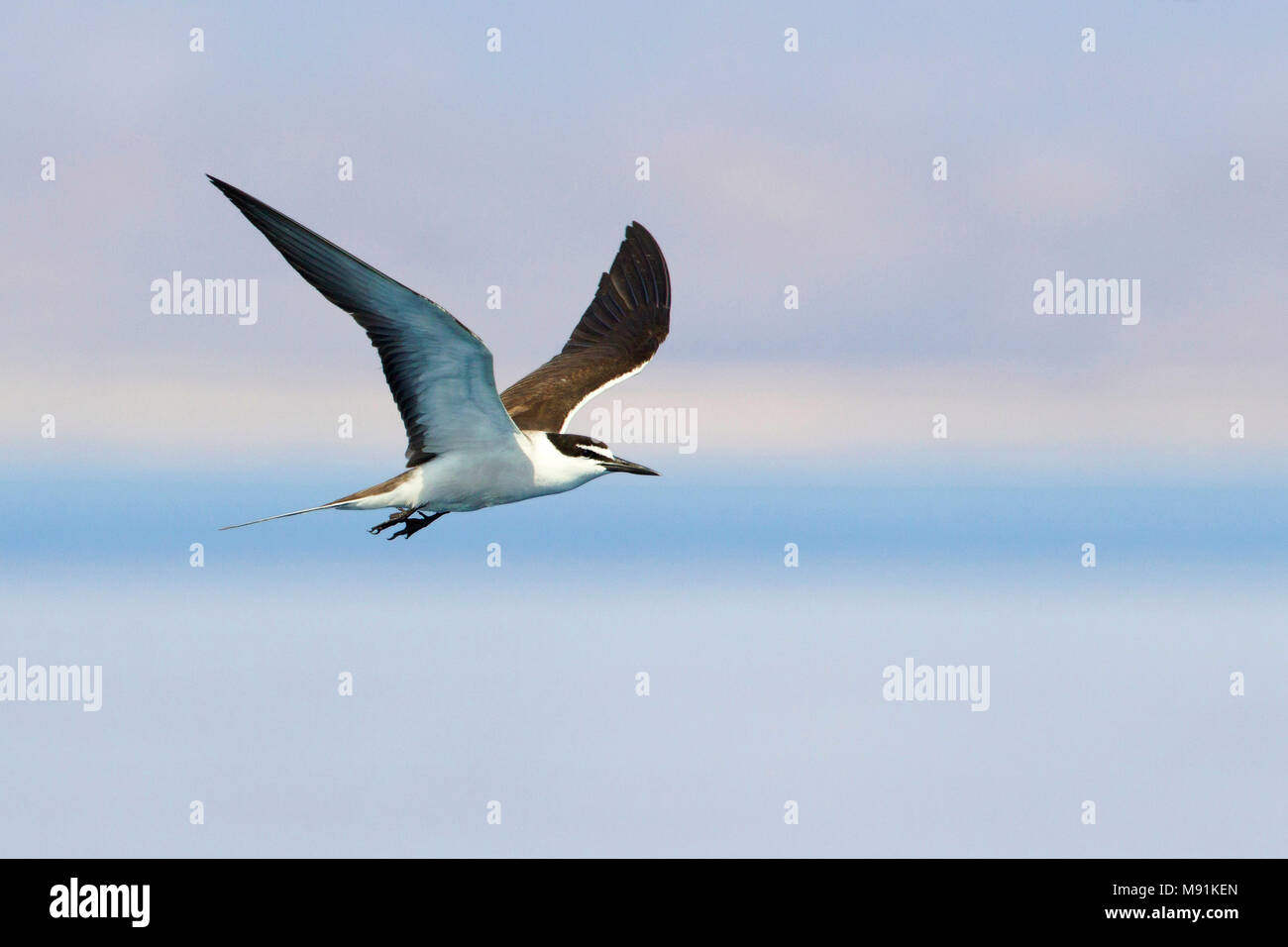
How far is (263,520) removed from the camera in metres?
11.0

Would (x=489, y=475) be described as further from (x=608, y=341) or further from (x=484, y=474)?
(x=608, y=341)

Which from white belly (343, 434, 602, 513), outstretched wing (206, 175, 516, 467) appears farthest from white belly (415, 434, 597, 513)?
outstretched wing (206, 175, 516, 467)

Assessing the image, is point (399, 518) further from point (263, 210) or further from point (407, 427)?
point (263, 210)

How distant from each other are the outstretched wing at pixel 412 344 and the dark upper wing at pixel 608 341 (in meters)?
1.91

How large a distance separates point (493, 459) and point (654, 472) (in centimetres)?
163

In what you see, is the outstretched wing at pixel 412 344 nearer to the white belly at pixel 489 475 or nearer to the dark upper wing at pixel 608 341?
the white belly at pixel 489 475

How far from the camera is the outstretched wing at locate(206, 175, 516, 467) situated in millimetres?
10773

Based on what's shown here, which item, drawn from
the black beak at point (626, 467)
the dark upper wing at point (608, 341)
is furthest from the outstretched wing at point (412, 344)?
the dark upper wing at point (608, 341)

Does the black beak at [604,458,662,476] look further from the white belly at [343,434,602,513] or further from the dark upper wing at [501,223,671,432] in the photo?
the dark upper wing at [501,223,671,432]

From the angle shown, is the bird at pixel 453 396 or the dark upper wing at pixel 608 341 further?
the dark upper wing at pixel 608 341

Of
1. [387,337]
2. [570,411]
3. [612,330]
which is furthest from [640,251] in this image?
[387,337]

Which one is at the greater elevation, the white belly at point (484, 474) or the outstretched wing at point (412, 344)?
the outstretched wing at point (412, 344)

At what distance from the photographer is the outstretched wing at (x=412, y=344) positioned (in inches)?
424

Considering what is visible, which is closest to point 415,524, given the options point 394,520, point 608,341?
point 394,520
